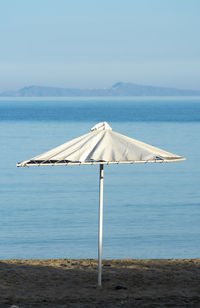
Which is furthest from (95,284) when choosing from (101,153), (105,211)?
(105,211)

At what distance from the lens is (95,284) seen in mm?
8539

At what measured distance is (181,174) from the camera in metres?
24.4

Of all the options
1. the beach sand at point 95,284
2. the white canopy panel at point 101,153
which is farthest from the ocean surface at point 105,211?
the white canopy panel at point 101,153

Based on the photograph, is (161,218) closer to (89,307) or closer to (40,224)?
(40,224)

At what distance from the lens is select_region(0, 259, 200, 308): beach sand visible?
24.6 feet

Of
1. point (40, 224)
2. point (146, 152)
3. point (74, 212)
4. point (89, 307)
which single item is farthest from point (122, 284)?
point (74, 212)

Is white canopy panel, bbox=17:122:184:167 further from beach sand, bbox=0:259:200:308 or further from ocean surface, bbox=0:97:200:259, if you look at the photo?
ocean surface, bbox=0:97:200:259

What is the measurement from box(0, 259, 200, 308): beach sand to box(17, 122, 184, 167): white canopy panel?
163 centimetres

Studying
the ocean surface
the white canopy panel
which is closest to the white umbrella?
the white canopy panel

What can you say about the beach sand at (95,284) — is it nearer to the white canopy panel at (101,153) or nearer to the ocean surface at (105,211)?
the white canopy panel at (101,153)

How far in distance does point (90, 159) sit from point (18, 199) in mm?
11127

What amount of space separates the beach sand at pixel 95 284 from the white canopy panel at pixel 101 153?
1631mm

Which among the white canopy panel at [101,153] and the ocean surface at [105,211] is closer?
the white canopy panel at [101,153]

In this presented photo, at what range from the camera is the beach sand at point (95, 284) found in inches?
295
